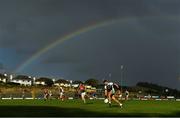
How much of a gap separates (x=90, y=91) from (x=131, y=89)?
272 feet

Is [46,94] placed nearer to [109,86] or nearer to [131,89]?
[109,86]

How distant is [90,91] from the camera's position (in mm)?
111250

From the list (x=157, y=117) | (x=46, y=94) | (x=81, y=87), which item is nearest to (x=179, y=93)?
(x=46, y=94)

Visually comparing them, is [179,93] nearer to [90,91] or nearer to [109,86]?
[90,91]

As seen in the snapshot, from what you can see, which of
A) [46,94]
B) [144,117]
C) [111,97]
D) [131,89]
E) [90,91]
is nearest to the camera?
[144,117]

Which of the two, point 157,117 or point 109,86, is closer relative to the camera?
point 157,117

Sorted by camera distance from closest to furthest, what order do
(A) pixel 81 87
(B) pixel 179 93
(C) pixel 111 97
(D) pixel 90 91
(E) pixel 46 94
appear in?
→ (C) pixel 111 97
(A) pixel 81 87
(E) pixel 46 94
(D) pixel 90 91
(B) pixel 179 93

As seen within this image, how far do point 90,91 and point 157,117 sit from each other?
85.7m

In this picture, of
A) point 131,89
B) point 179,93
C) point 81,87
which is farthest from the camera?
point 131,89

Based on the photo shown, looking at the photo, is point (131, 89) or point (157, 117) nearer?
point (157, 117)

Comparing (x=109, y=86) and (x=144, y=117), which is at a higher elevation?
(x=109, y=86)

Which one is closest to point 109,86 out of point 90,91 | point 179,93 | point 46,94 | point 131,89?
point 46,94

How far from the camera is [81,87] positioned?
60.5 meters

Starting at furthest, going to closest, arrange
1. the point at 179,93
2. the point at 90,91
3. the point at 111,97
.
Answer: the point at 179,93 → the point at 90,91 → the point at 111,97
